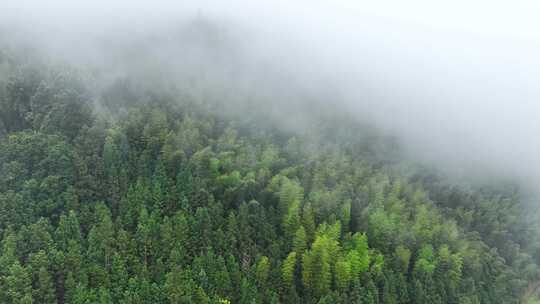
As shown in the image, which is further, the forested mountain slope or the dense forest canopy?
the dense forest canopy

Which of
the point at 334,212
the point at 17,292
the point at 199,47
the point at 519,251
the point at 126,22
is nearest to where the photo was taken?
the point at 17,292

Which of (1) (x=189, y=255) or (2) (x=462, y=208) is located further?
(2) (x=462, y=208)

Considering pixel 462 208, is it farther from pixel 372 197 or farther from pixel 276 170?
pixel 276 170

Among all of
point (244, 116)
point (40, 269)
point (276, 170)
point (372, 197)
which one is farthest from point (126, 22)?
point (40, 269)

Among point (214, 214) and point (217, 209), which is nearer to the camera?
point (214, 214)

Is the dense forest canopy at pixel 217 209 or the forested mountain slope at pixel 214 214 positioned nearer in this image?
the forested mountain slope at pixel 214 214
